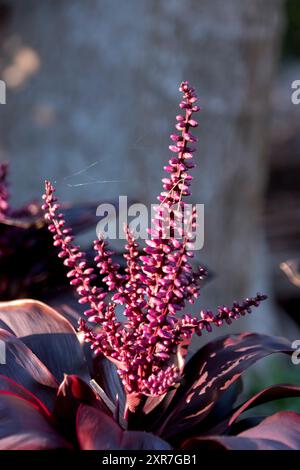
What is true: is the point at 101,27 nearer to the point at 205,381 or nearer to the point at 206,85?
the point at 206,85

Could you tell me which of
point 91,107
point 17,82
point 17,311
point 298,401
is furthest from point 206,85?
point 17,311

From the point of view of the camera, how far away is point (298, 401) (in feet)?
10.2

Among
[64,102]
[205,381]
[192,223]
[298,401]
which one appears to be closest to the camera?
[192,223]

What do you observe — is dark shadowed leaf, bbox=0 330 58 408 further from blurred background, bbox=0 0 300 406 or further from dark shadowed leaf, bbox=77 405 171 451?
blurred background, bbox=0 0 300 406

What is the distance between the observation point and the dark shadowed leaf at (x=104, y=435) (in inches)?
35.8

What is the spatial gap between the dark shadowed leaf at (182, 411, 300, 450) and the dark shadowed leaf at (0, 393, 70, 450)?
0.16 m

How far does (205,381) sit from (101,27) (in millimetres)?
2488

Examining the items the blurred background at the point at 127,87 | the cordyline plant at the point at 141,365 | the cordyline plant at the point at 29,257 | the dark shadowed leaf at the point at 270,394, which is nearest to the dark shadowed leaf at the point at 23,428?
the cordyline plant at the point at 141,365

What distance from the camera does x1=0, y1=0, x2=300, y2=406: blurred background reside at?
326 cm

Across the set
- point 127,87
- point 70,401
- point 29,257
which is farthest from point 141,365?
point 127,87

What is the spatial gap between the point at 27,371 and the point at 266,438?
33cm

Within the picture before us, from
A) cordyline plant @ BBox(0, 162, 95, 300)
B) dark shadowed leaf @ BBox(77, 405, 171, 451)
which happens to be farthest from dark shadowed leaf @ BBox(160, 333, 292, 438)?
cordyline plant @ BBox(0, 162, 95, 300)

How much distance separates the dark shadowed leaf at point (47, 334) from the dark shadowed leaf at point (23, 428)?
0.49 feet

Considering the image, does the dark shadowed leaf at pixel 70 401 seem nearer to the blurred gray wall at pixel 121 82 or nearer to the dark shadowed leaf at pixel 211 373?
the dark shadowed leaf at pixel 211 373
